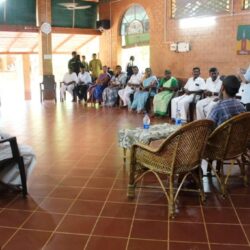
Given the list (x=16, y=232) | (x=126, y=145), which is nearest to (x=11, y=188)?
(x=16, y=232)

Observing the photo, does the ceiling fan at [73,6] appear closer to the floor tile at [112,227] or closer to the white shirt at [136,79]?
the white shirt at [136,79]

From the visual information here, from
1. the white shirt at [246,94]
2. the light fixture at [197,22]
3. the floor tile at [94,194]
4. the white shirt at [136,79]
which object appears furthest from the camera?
the white shirt at [136,79]

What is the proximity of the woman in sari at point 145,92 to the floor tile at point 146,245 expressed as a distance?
5.85 meters

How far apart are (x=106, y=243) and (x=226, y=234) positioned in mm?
859

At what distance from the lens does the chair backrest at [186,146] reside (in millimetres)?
2841

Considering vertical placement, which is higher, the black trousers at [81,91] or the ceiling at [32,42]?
the ceiling at [32,42]

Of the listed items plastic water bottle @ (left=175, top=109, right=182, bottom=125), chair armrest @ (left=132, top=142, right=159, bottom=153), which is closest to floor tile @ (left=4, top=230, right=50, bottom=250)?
chair armrest @ (left=132, top=142, right=159, bottom=153)

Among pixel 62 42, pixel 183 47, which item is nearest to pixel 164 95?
pixel 183 47

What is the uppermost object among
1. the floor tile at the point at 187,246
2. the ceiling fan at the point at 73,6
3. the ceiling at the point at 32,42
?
the ceiling fan at the point at 73,6

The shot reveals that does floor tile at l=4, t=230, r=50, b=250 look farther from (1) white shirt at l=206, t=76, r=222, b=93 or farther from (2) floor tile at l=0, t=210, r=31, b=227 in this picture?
(1) white shirt at l=206, t=76, r=222, b=93

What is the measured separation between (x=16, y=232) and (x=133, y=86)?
643 cm

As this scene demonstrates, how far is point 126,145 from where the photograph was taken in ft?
13.4

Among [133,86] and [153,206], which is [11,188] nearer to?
[153,206]

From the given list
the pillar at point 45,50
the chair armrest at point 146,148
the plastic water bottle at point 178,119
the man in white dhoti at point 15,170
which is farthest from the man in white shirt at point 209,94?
the pillar at point 45,50
